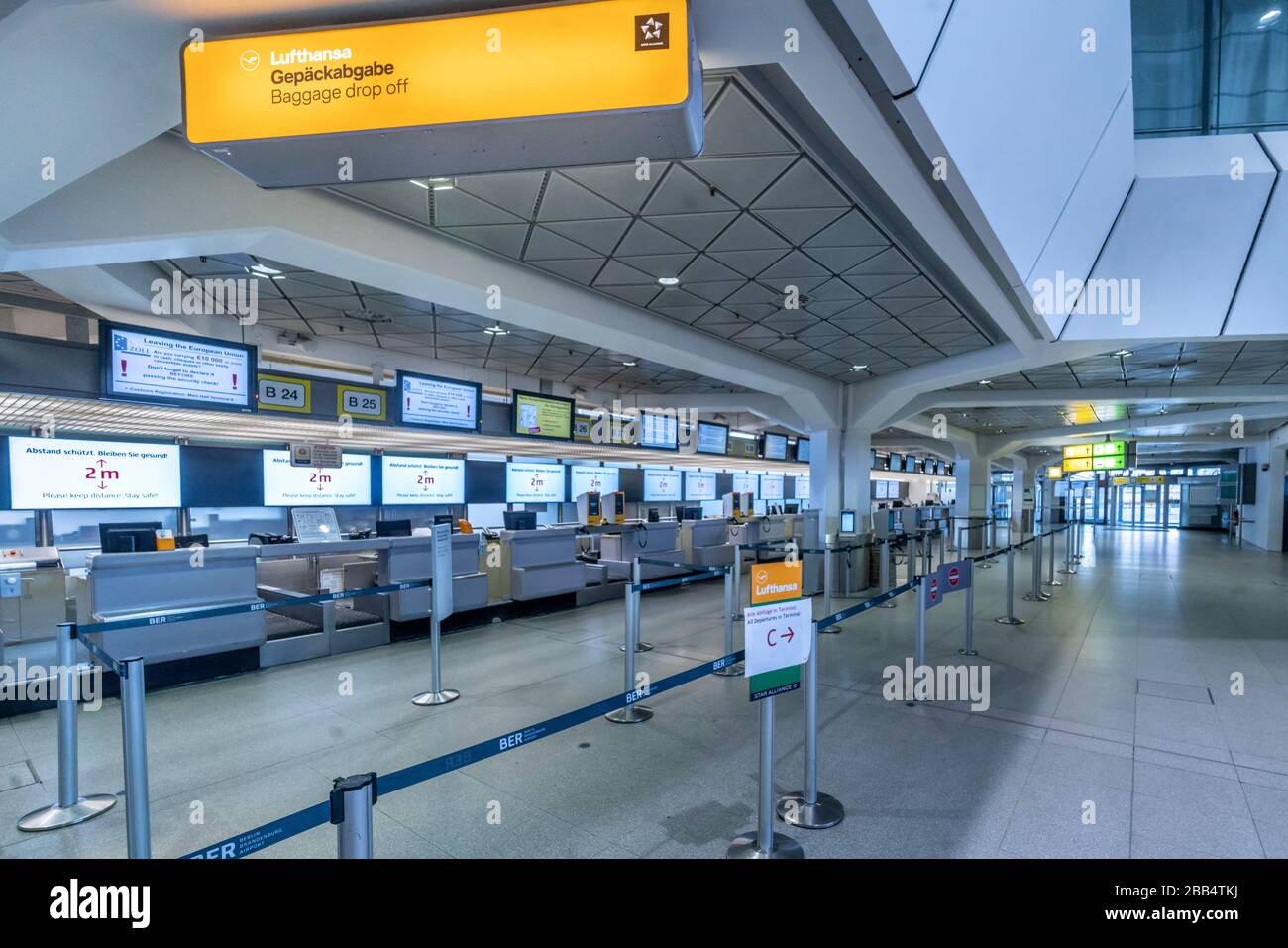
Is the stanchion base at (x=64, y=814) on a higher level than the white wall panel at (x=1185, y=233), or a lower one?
lower

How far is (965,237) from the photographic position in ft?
14.8

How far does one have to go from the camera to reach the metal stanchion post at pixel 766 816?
2.71 metres

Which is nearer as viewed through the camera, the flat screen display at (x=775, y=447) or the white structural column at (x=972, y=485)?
the flat screen display at (x=775, y=447)

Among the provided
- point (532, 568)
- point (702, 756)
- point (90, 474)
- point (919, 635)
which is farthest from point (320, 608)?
point (919, 635)

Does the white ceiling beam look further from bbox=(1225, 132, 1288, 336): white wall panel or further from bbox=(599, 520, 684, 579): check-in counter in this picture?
bbox=(1225, 132, 1288, 336): white wall panel

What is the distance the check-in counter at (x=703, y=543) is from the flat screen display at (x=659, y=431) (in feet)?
5.38

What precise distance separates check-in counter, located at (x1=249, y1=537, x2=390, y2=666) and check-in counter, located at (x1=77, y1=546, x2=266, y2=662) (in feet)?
0.93

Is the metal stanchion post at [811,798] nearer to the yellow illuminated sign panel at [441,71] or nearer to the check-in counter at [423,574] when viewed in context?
the yellow illuminated sign panel at [441,71]

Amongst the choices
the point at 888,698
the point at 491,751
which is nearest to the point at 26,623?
the point at 491,751

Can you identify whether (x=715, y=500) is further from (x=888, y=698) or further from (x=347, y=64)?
(x=347, y=64)

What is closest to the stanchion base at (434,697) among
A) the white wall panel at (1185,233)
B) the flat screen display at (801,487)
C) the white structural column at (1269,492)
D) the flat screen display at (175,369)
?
the flat screen display at (175,369)

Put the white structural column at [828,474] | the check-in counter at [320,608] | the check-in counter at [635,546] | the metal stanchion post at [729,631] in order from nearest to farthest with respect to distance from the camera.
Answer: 1. the metal stanchion post at [729,631]
2. the check-in counter at [320,608]
3. the check-in counter at [635,546]
4. the white structural column at [828,474]

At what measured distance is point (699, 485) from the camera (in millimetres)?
18688
